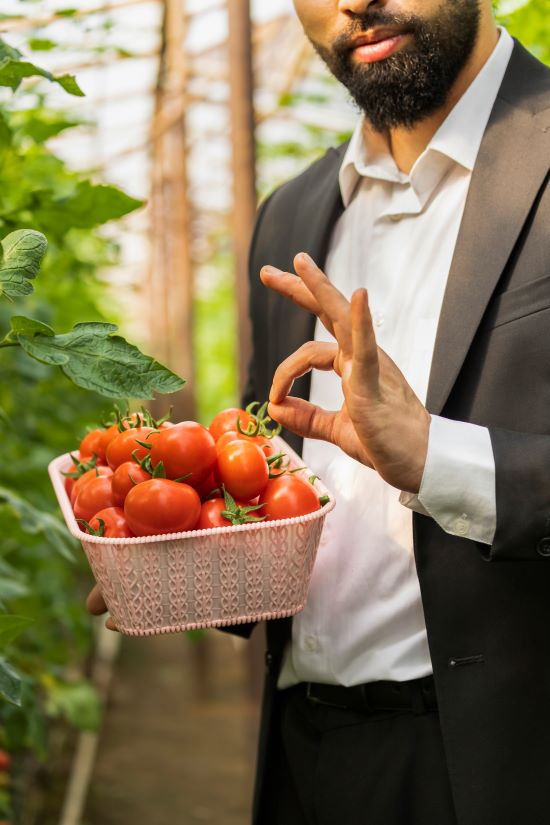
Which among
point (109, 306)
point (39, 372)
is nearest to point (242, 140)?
point (39, 372)

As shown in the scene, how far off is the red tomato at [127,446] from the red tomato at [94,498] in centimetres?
4

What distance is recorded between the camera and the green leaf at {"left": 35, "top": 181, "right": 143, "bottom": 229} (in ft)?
7.10

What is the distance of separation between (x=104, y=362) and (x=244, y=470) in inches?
12.7

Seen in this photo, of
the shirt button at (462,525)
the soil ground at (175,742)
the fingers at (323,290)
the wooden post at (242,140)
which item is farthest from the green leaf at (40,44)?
the soil ground at (175,742)

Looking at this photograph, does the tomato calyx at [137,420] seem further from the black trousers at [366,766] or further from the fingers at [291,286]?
the black trousers at [366,766]

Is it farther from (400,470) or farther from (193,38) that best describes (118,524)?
(193,38)

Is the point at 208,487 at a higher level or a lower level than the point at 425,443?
lower

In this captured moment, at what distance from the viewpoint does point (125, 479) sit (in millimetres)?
1748

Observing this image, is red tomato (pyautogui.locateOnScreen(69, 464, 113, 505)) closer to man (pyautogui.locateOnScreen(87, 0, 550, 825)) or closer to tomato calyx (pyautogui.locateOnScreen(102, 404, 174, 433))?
tomato calyx (pyautogui.locateOnScreen(102, 404, 174, 433))

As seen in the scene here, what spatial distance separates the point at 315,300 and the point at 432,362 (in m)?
0.32

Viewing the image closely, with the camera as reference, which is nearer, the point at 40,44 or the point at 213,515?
the point at 213,515

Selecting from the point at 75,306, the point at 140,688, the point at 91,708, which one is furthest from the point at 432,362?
the point at 140,688

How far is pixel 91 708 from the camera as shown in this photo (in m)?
3.37

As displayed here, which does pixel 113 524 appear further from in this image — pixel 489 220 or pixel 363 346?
pixel 489 220
